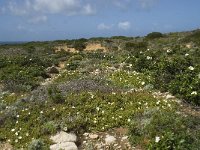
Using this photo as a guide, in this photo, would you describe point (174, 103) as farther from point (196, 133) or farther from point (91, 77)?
point (91, 77)

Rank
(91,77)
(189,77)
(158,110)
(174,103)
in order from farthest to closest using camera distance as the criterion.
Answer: (91,77), (189,77), (174,103), (158,110)

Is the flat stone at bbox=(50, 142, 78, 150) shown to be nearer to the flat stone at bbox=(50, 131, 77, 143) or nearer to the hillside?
the hillside

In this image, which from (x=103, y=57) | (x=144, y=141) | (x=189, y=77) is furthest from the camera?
(x=103, y=57)

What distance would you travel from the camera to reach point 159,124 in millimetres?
10320

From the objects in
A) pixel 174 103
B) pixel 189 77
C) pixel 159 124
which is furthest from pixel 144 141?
pixel 189 77

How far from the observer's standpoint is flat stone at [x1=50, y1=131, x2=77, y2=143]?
10627 millimetres

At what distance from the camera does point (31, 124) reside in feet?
38.8

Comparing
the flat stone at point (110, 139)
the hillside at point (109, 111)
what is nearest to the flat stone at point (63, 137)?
the hillside at point (109, 111)

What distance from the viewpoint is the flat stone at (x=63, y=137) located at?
1063cm

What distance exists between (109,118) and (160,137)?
2539 mm

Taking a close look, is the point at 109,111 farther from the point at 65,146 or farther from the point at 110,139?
the point at 65,146

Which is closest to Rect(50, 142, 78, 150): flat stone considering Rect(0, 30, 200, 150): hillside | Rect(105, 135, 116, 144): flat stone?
Rect(0, 30, 200, 150): hillside

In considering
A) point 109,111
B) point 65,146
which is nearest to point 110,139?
point 65,146

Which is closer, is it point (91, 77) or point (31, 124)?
point (31, 124)
